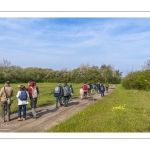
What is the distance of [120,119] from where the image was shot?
31.1 ft

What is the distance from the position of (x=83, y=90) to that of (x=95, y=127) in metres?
11.2

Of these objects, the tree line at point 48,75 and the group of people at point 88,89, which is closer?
the group of people at point 88,89

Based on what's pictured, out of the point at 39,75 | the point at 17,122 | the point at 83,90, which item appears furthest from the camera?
the point at 39,75

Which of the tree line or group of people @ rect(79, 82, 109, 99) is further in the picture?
the tree line

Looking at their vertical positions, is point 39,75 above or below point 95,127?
above

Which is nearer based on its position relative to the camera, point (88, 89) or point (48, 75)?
point (88, 89)
